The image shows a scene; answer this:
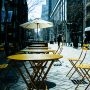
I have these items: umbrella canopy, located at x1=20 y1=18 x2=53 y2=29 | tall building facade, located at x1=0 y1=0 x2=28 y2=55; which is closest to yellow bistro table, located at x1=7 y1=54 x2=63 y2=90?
umbrella canopy, located at x1=20 y1=18 x2=53 y2=29

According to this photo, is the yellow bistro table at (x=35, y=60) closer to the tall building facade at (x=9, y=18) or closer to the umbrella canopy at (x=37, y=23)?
the umbrella canopy at (x=37, y=23)

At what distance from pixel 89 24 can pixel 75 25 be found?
10.1m

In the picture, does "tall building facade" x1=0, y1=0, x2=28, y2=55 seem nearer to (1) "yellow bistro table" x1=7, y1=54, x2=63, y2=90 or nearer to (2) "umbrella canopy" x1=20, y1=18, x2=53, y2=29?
(2) "umbrella canopy" x1=20, y1=18, x2=53, y2=29

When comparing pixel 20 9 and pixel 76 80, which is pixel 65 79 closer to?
pixel 76 80

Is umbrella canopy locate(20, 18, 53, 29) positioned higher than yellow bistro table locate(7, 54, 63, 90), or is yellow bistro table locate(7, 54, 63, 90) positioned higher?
umbrella canopy locate(20, 18, 53, 29)

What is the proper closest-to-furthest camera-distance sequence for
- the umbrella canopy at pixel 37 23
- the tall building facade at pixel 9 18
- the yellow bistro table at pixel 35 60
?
the yellow bistro table at pixel 35 60 < the umbrella canopy at pixel 37 23 < the tall building facade at pixel 9 18

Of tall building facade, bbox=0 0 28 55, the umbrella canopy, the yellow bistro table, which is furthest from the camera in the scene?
tall building facade, bbox=0 0 28 55

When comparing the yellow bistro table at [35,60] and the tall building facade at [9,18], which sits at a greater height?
the tall building facade at [9,18]

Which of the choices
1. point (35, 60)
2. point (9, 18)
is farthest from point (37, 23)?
point (35, 60)

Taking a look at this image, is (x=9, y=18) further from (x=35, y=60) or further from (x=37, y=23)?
(x=35, y=60)

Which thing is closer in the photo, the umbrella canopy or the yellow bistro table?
the yellow bistro table

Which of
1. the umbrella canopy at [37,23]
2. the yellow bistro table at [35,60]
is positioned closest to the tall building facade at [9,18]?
the umbrella canopy at [37,23]

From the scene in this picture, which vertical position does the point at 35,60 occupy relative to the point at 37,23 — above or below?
below

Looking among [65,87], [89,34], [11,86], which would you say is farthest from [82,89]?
[89,34]
